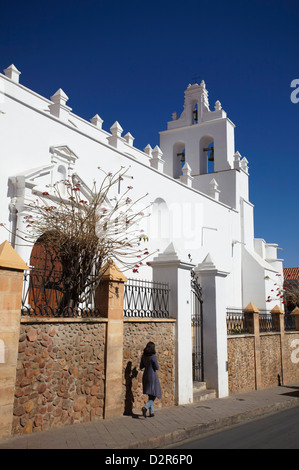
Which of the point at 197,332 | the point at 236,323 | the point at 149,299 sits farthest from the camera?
the point at 236,323

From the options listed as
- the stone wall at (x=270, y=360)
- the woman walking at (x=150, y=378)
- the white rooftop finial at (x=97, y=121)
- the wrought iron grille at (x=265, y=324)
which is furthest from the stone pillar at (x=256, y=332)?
the white rooftop finial at (x=97, y=121)

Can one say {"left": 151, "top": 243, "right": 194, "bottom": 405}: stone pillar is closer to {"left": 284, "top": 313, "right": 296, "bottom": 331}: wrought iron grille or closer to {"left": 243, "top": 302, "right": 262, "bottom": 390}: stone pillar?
{"left": 243, "top": 302, "right": 262, "bottom": 390}: stone pillar

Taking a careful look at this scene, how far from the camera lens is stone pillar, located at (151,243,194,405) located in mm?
8969

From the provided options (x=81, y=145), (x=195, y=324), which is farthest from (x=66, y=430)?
(x=81, y=145)

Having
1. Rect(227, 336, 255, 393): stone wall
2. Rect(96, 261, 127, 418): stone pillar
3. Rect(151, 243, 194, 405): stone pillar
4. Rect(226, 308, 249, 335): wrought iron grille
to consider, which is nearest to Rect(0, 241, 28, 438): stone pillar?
Rect(96, 261, 127, 418): stone pillar

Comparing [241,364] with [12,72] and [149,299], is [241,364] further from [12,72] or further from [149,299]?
[12,72]

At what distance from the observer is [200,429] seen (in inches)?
275

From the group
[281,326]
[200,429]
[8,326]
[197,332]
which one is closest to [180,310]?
[197,332]

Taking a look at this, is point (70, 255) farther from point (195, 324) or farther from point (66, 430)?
point (195, 324)

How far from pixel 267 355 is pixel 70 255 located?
361 inches

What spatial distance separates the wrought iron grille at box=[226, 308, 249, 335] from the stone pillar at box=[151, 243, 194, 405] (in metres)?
2.70

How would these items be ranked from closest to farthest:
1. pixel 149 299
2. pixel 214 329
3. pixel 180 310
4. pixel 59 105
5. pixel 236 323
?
pixel 149 299 → pixel 180 310 → pixel 214 329 → pixel 236 323 → pixel 59 105

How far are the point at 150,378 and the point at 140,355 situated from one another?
0.64m

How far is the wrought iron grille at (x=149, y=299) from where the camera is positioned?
8.35 metres
